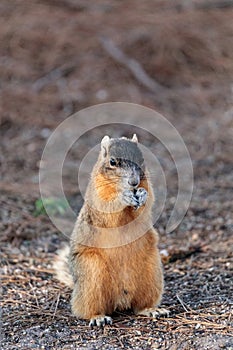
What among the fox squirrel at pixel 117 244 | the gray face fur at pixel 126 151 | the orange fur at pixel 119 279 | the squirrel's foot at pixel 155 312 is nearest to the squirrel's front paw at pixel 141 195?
the fox squirrel at pixel 117 244

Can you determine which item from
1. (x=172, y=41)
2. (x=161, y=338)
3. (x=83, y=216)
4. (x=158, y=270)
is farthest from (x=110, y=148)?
(x=172, y=41)

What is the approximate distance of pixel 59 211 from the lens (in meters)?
6.61

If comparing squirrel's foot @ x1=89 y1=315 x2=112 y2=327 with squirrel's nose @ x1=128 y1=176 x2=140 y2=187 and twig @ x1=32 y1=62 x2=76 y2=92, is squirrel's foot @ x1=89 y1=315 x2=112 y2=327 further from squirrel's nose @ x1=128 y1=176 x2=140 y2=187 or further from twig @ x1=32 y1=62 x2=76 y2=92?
twig @ x1=32 y1=62 x2=76 y2=92

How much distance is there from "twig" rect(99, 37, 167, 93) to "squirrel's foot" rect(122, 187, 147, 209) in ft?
18.7

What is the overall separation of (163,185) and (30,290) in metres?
2.45

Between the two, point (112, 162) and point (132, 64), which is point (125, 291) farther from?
point (132, 64)

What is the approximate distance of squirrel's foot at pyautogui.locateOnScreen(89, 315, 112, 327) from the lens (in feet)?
14.0

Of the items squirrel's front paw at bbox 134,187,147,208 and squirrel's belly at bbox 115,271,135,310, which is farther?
squirrel's belly at bbox 115,271,135,310

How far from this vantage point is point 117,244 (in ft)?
13.9

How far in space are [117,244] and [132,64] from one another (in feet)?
20.2

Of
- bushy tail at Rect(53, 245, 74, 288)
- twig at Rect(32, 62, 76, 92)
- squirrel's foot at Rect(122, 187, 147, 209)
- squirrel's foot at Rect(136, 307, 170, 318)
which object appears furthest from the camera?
twig at Rect(32, 62, 76, 92)

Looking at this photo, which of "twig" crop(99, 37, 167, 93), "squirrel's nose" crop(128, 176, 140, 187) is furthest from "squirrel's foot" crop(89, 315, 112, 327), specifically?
"twig" crop(99, 37, 167, 93)

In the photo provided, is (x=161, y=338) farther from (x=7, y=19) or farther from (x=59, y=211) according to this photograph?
(x=7, y=19)

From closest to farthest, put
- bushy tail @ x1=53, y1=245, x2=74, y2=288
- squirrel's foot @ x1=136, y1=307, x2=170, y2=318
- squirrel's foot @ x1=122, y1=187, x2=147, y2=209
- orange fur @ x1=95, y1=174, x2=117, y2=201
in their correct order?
1. squirrel's foot @ x1=122, y1=187, x2=147, y2=209
2. orange fur @ x1=95, y1=174, x2=117, y2=201
3. squirrel's foot @ x1=136, y1=307, x2=170, y2=318
4. bushy tail @ x1=53, y1=245, x2=74, y2=288
